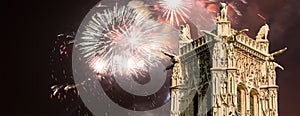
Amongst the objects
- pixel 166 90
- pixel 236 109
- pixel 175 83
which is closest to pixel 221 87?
pixel 236 109

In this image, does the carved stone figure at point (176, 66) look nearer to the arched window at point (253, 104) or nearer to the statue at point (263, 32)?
the arched window at point (253, 104)

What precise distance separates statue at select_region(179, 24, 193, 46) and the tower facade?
197 millimetres

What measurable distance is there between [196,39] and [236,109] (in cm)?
679

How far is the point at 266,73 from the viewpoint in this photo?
64438 millimetres

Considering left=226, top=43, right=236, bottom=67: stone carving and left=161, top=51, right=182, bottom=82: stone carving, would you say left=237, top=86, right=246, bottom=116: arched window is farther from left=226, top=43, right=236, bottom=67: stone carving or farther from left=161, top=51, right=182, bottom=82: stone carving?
left=161, top=51, right=182, bottom=82: stone carving

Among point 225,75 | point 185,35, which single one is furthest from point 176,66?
point 225,75

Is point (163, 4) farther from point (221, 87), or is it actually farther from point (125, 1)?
point (221, 87)

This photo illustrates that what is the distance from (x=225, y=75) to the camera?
60500 mm

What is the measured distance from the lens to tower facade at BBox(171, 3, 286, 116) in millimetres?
60406

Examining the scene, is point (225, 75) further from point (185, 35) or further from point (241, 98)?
point (185, 35)

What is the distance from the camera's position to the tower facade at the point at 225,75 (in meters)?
60.4

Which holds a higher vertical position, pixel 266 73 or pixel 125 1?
pixel 125 1

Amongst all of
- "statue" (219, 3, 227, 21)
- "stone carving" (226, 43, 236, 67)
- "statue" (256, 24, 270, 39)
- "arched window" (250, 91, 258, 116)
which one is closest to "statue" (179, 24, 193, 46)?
"statue" (219, 3, 227, 21)

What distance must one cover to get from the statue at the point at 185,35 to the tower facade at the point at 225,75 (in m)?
0.20
